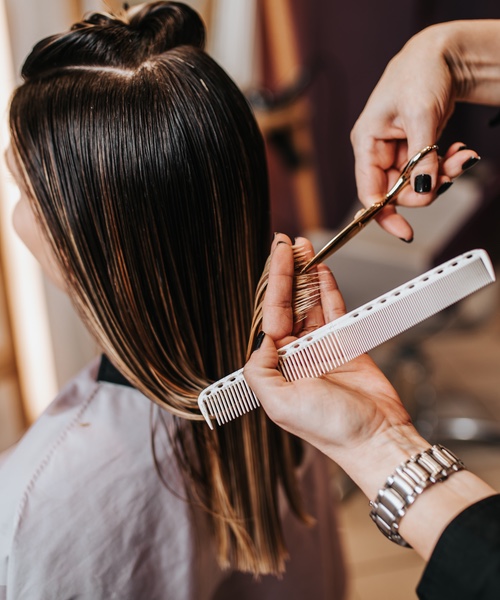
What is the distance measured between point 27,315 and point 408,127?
122 centimetres

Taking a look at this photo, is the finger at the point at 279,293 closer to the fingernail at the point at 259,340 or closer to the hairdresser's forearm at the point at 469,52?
the fingernail at the point at 259,340

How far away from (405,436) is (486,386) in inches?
80.3

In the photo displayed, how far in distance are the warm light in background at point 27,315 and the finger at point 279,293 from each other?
1058mm

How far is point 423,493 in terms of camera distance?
52cm

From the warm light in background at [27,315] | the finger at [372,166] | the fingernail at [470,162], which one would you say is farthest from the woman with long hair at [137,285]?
the warm light in background at [27,315]

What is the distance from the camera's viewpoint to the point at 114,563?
69 centimetres

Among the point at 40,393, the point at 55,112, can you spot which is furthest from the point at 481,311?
the point at 55,112

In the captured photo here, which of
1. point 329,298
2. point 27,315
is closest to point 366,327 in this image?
point 329,298

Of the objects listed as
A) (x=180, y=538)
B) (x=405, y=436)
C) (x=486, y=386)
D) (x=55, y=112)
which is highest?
(x=55, y=112)

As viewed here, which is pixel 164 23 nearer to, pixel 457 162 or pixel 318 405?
pixel 457 162

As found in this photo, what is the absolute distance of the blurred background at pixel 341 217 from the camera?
1586mm

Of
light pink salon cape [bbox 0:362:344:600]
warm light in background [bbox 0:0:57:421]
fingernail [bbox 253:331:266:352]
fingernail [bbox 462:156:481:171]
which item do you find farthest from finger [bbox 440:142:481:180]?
warm light in background [bbox 0:0:57:421]

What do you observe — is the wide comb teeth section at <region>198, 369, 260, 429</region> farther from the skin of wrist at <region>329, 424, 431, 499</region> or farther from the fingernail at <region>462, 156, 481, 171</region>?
the fingernail at <region>462, 156, 481, 171</region>

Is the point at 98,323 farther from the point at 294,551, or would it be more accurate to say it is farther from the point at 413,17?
the point at 413,17
